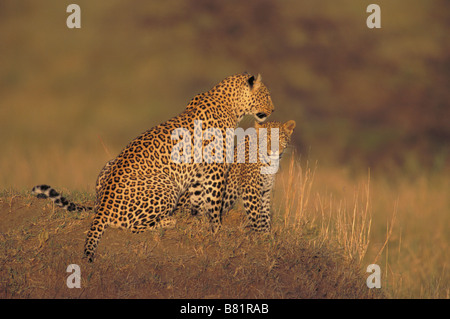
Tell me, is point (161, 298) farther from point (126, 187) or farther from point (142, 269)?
point (126, 187)

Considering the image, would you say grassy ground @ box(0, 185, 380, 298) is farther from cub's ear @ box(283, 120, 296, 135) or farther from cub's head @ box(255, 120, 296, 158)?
cub's ear @ box(283, 120, 296, 135)

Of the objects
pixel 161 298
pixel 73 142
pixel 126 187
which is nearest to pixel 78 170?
pixel 73 142

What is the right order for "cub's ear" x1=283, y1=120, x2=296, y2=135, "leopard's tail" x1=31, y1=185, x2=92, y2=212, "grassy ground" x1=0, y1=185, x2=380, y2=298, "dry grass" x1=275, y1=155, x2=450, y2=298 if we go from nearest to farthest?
"grassy ground" x1=0, y1=185, x2=380, y2=298 → "leopard's tail" x1=31, y1=185, x2=92, y2=212 → "dry grass" x1=275, y1=155, x2=450, y2=298 → "cub's ear" x1=283, y1=120, x2=296, y2=135

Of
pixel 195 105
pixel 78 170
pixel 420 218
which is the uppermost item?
pixel 195 105

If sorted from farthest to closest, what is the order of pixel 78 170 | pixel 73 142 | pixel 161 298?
pixel 73 142 < pixel 78 170 < pixel 161 298

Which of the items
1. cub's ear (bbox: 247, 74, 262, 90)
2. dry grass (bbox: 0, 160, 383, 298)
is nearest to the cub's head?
cub's ear (bbox: 247, 74, 262, 90)

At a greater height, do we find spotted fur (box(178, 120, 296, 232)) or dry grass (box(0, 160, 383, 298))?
spotted fur (box(178, 120, 296, 232))

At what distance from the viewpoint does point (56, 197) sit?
8.62 metres

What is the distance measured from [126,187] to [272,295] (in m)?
2.20

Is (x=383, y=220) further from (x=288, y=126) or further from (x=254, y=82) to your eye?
(x=254, y=82)

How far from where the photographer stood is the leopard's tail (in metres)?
8.39

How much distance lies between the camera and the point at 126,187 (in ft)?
26.9

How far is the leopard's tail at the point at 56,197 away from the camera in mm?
8391

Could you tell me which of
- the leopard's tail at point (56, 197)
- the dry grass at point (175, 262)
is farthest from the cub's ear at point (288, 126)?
the leopard's tail at point (56, 197)
